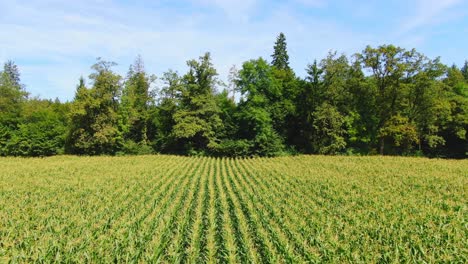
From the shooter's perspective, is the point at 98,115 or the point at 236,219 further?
the point at 98,115

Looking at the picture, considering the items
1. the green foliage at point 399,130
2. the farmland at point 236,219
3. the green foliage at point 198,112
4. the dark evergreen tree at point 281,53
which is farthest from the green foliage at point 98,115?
the green foliage at point 399,130

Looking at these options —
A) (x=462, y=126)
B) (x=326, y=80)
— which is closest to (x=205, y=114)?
(x=326, y=80)

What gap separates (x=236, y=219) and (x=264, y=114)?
30.3 meters

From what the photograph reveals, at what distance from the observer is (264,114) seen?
42.6m

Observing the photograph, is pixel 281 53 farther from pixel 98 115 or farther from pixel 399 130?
pixel 98 115

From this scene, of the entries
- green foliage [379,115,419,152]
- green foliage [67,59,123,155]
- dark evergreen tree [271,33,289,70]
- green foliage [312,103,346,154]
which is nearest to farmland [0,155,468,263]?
green foliage [312,103,346,154]

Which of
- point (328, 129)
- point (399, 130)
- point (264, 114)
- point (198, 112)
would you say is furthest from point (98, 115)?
point (399, 130)

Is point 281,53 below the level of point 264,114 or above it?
above

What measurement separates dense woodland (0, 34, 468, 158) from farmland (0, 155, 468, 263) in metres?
18.2

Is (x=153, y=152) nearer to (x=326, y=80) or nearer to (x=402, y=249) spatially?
(x=326, y=80)

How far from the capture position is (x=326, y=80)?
41125 millimetres

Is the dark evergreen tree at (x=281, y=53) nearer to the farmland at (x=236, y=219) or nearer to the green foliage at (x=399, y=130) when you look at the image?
the green foliage at (x=399, y=130)

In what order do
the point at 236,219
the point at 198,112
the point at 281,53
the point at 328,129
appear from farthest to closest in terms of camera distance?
the point at 281,53 → the point at 198,112 → the point at 328,129 → the point at 236,219

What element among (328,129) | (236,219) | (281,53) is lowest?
(236,219)
